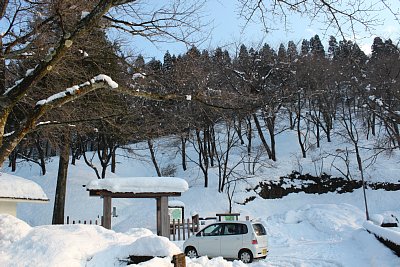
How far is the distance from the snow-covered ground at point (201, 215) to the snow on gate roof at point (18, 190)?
2398 mm

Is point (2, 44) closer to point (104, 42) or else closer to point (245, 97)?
point (104, 42)

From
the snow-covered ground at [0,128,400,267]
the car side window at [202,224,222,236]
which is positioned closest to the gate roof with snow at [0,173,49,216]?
the snow-covered ground at [0,128,400,267]

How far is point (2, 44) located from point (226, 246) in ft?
35.0

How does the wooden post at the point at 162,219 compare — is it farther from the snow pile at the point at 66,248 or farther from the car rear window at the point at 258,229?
the snow pile at the point at 66,248

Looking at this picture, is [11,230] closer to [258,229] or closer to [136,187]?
[136,187]

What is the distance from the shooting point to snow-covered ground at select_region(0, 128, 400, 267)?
606 centimetres

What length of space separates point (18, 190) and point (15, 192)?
185 mm

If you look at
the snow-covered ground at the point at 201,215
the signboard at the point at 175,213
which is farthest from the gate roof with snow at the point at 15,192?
the signboard at the point at 175,213

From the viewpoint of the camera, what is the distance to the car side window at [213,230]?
15648 millimetres

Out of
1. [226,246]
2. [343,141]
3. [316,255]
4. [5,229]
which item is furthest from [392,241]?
[343,141]

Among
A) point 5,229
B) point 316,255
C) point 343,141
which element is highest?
point 343,141

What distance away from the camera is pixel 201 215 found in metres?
29.4

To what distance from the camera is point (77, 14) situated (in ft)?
25.8

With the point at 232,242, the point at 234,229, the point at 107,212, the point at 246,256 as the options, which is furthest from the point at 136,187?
the point at 246,256
